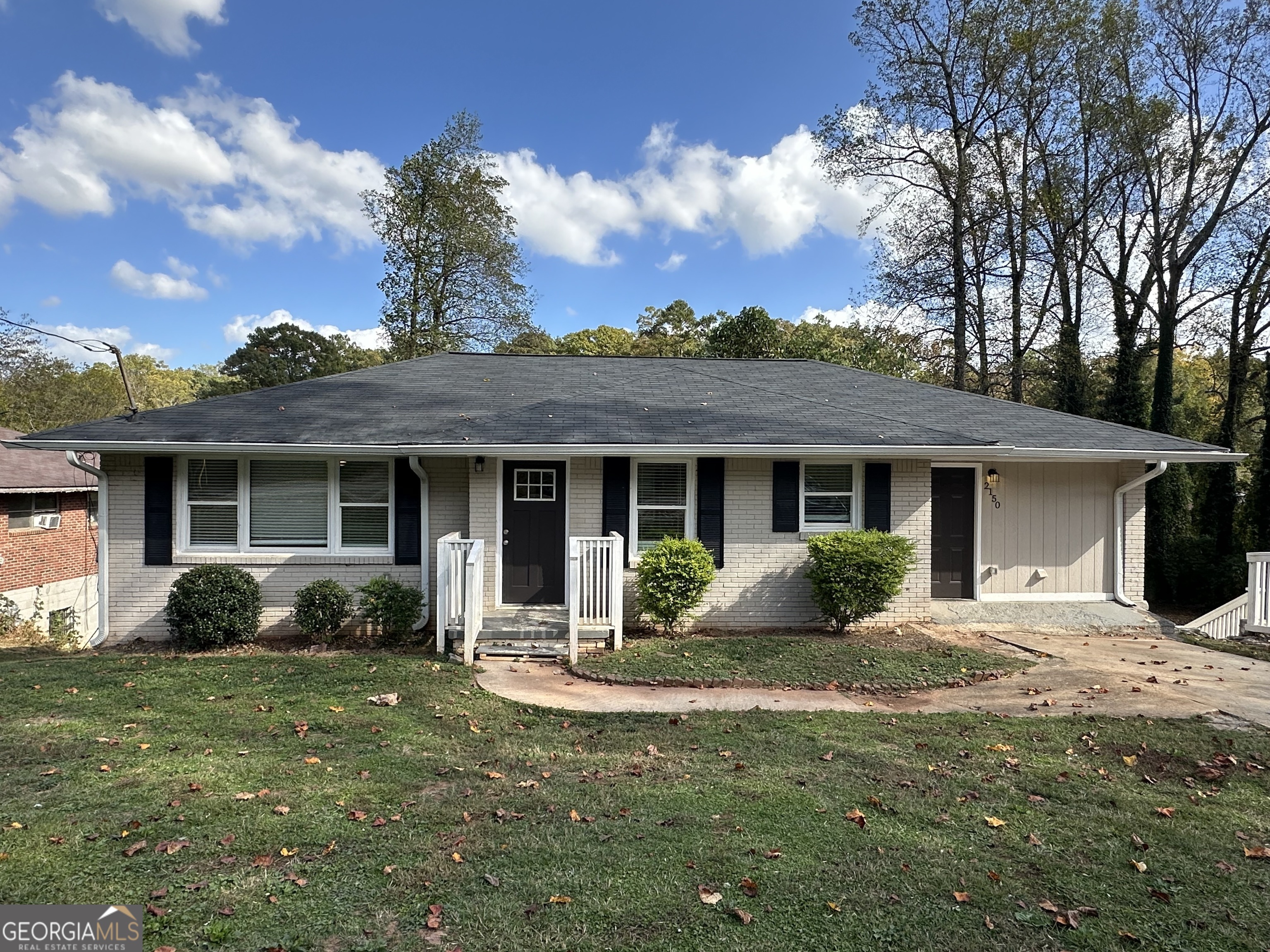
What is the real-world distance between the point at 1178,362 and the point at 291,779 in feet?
150

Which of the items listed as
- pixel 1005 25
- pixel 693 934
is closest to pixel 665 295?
pixel 1005 25

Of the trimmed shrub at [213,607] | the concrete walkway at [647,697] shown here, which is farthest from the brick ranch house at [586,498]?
the concrete walkway at [647,697]

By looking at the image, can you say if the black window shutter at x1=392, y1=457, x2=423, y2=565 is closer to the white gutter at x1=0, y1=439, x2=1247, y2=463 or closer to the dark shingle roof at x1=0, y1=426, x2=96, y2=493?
the white gutter at x1=0, y1=439, x2=1247, y2=463

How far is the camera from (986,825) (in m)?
3.90

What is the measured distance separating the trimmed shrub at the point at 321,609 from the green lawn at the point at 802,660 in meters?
3.36

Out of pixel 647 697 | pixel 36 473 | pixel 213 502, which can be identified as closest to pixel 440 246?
pixel 36 473

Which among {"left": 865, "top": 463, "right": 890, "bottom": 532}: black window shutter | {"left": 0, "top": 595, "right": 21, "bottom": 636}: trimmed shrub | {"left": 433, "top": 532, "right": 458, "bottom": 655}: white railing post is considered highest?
{"left": 865, "top": 463, "right": 890, "bottom": 532}: black window shutter

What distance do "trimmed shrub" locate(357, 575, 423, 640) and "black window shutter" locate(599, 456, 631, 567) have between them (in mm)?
2723

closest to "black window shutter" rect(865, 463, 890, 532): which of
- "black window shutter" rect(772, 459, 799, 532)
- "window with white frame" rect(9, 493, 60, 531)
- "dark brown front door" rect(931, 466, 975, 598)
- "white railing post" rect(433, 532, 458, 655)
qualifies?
"black window shutter" rect(772, 459, 799, 532)

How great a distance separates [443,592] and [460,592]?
232mm

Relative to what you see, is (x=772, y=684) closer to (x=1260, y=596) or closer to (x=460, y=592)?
(x=460, y=592)

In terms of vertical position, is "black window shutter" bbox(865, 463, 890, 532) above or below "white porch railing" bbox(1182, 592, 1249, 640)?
above

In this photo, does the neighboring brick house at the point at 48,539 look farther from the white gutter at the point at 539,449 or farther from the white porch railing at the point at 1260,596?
the white porch railing at the point at 1260,596

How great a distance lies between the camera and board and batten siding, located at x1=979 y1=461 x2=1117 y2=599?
10.6m
